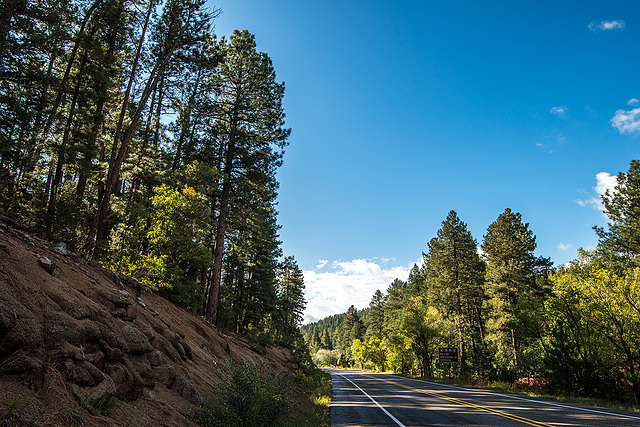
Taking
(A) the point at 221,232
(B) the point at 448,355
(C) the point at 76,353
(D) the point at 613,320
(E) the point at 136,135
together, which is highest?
(E) the point at 136,135

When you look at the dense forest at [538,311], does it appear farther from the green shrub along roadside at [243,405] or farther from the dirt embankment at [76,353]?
the dirt embankment at [76,353]

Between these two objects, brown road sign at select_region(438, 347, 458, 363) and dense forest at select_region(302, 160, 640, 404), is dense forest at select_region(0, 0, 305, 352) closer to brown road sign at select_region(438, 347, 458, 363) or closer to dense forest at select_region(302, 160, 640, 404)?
brown road sign at select_region(438, 347, 458, 363)

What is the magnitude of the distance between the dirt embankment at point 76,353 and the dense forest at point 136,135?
4660mm

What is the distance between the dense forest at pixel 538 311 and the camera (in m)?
17.6

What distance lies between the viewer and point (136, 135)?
20.8 metres

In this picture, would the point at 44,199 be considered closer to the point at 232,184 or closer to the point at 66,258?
the point at 232,184

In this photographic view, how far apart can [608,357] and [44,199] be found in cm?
3321

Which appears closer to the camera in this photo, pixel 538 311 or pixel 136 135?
pixel 136 135

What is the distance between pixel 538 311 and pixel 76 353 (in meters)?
31.7

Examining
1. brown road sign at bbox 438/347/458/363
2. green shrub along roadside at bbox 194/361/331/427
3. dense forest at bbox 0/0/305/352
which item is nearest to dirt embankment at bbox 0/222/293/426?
green shrub along roadside at bbox 194/361/331/427

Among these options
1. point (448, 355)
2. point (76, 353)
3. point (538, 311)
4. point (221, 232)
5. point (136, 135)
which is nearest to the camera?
point (76, 353)

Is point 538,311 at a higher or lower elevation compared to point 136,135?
lower

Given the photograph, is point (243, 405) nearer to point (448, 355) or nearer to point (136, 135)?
point (136, 135)

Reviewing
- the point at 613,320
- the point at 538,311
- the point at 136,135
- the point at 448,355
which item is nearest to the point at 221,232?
the point at 136,135
